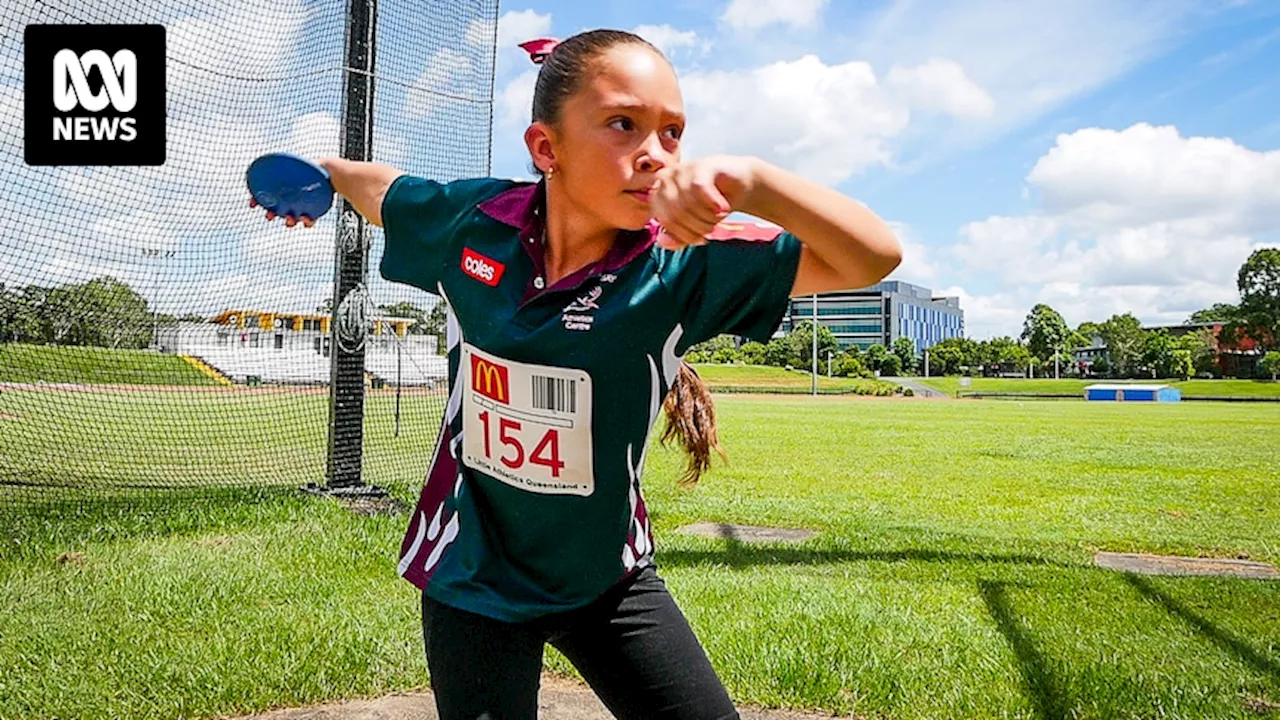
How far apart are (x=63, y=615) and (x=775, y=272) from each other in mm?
4170

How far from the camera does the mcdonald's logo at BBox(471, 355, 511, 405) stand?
A: 1.93 metres

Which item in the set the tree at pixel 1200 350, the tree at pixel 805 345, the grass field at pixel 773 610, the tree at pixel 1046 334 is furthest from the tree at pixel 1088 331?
the grass field at pixel 773 610

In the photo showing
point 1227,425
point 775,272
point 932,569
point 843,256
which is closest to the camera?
point 843,256

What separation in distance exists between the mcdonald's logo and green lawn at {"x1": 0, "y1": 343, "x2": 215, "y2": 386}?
276 inches

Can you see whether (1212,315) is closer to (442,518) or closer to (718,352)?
(718,352)

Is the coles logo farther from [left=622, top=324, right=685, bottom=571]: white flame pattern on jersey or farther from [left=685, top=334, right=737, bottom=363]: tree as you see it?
[left=685, top=334, right=737, bottom=363]: tree

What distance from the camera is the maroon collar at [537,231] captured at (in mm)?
1873

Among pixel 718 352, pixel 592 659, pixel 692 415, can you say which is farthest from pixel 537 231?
pixel 718 352

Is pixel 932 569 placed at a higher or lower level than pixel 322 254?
lower

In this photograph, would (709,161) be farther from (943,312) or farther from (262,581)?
(943,312)

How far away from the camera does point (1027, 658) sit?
173 inches

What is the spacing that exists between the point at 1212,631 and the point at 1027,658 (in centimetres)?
123

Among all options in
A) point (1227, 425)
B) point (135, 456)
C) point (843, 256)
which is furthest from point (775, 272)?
point (1227, 425)

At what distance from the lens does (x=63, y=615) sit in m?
4.55
